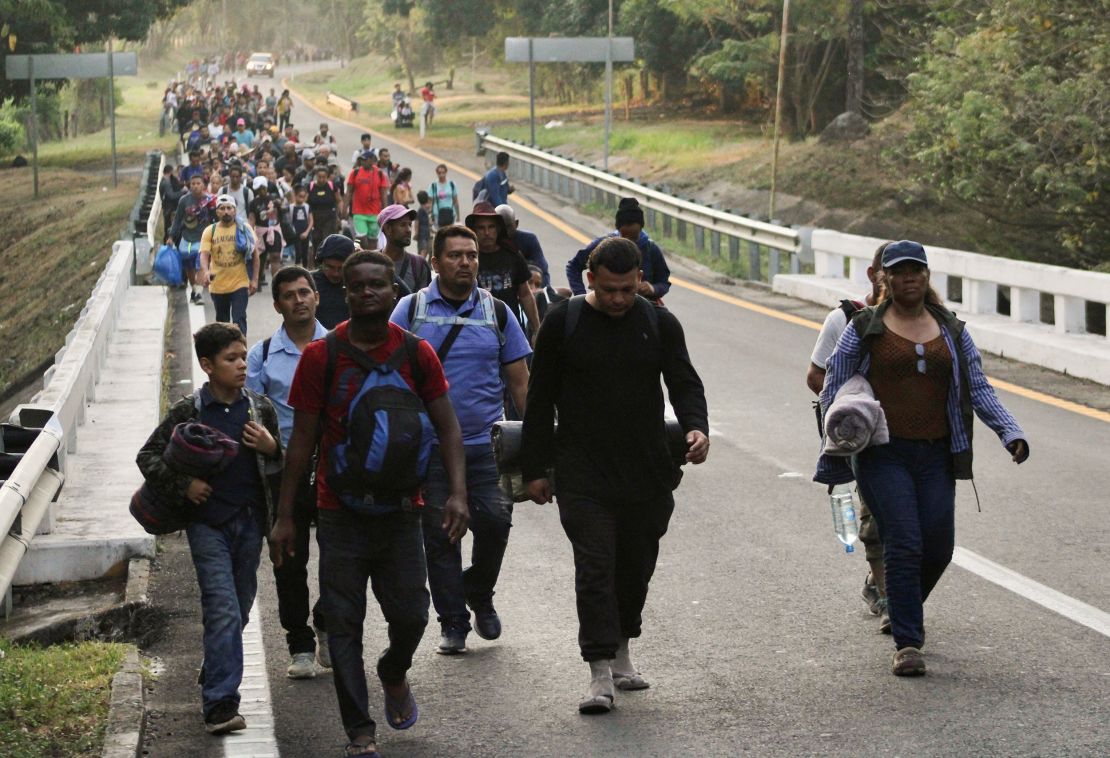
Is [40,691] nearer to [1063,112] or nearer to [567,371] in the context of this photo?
[567,371]

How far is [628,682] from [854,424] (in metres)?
1.26

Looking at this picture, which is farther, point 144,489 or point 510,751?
point 144,489

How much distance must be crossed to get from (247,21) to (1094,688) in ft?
563

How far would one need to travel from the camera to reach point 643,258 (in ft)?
37.9

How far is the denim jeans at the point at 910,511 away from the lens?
692 cm

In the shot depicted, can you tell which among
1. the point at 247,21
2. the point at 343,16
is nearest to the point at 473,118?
the point at 343,16

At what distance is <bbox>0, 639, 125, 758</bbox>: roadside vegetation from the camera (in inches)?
238

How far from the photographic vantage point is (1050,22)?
2078cm

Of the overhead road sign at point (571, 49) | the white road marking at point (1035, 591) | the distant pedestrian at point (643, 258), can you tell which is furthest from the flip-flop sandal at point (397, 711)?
the overhead road sign at point (571, 49)

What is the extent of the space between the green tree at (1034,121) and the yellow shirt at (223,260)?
868 cm

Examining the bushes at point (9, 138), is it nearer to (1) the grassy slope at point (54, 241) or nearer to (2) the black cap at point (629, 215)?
(1) the grassy slope at point (54, 241)

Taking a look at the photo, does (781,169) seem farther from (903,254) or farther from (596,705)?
(596,705)

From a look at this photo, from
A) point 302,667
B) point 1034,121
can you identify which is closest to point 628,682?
point 302,667

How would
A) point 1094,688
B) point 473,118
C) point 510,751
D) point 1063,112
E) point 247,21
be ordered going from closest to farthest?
point 510,751
point 1094,688
point 1063,112
point 473,118
point 247,21
